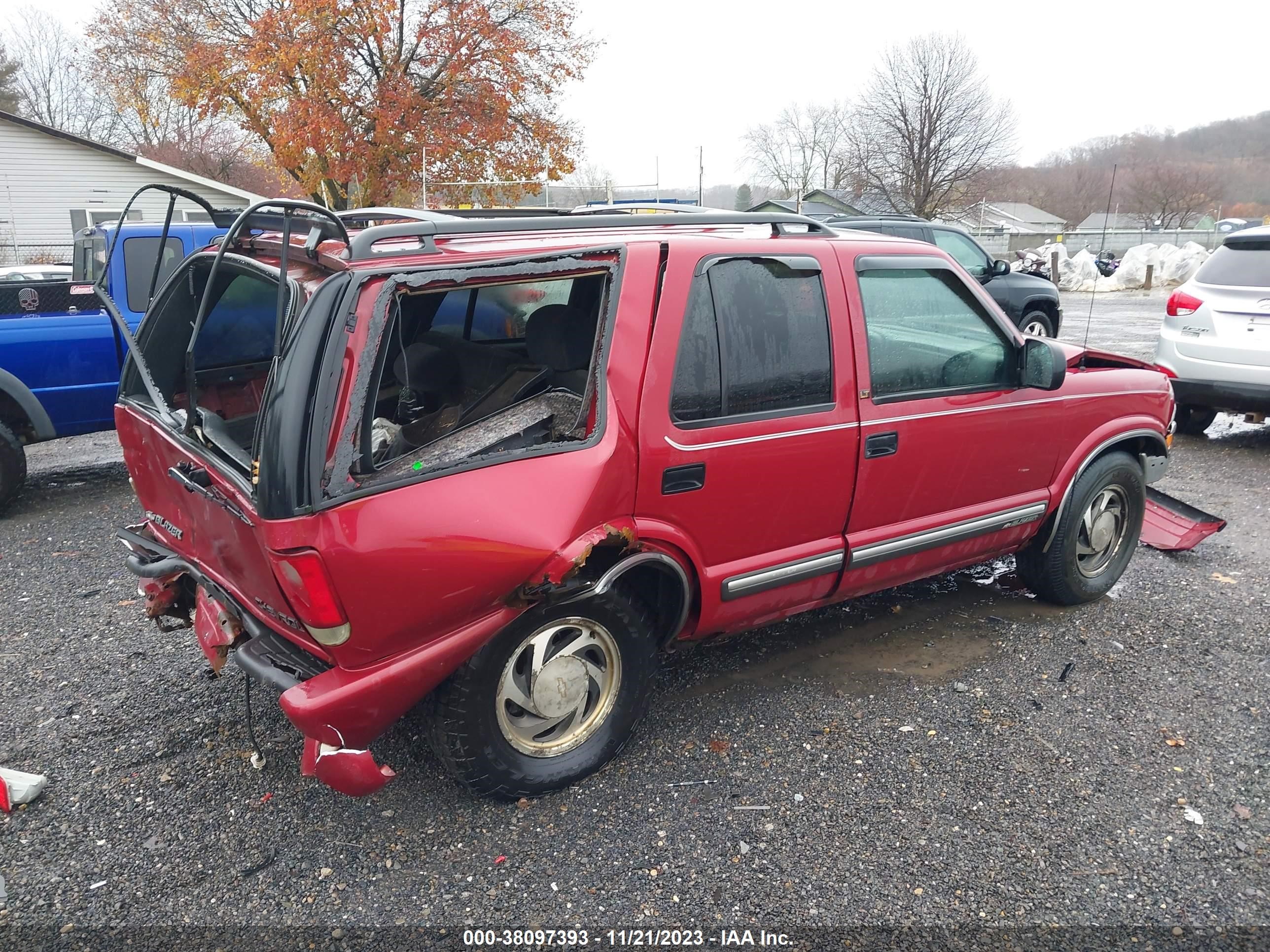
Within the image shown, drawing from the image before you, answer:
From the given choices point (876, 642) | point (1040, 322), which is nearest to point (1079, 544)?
point (876, 642)

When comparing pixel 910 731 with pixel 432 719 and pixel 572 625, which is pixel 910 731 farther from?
pixel 432 719

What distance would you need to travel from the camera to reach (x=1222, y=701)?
3666 millimetres

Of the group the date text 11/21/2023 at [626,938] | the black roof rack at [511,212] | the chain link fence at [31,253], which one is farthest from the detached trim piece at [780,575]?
the chain link fence at [31,253]

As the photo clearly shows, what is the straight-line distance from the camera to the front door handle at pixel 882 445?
11.4 ft

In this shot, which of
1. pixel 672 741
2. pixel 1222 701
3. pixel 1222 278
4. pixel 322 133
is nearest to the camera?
pixel 672 741

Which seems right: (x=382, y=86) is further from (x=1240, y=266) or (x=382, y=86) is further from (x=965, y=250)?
(x=1240, y=266)

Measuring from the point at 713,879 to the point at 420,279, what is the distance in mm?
1999

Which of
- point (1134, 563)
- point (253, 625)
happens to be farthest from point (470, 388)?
point (1134, 563)

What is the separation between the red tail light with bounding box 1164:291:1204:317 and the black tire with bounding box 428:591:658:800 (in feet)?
22.8

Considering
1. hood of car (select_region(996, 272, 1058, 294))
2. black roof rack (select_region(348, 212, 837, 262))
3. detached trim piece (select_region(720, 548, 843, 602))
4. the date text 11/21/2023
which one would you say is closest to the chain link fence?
hood of car (select_region(996, 272, 1058, 294))

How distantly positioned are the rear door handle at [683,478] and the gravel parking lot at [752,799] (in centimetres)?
104

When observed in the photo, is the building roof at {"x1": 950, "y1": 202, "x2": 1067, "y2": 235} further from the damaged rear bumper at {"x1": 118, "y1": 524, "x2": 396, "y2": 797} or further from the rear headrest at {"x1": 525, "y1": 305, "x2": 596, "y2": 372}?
the damaged rear bumper at {"x1": 118, "y1": 524, "x2": 396, "y2": 797}

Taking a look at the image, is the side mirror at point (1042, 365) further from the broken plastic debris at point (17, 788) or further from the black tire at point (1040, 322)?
the black tire at point (1040, 322)

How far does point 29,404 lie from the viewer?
6.20 metres
